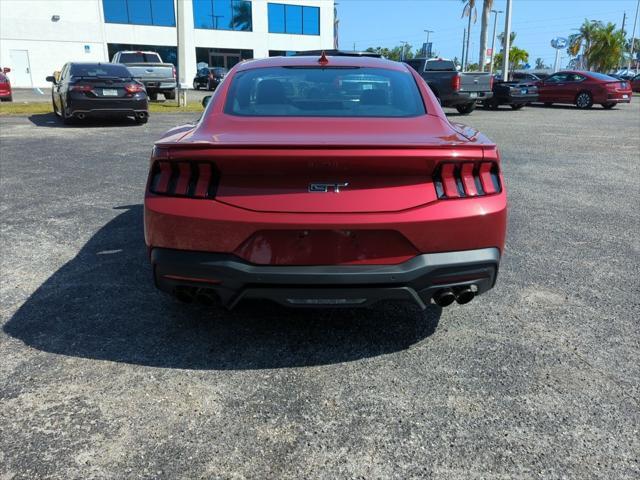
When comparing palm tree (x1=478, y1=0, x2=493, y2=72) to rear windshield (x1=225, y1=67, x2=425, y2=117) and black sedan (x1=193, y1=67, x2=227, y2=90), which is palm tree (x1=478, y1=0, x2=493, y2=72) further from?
rear windshield (x1=225, y1=67, x2=425, y2=117)

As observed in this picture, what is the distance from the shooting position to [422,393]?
2.75 metres

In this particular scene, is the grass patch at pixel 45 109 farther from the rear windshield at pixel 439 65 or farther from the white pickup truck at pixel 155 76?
the rear windshield at pixel 439 65

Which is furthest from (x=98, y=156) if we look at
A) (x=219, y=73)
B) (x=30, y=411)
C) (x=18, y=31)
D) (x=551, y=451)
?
(x=18, y=31)

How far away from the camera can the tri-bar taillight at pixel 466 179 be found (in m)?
2.84

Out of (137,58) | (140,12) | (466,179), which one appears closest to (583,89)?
(137,58)

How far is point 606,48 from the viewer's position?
76500 mm

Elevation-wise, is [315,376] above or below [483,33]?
below

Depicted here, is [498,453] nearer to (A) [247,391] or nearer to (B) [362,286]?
(B) [362,286]

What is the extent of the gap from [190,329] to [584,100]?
23113 millimetres

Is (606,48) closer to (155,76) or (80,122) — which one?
(155,76)

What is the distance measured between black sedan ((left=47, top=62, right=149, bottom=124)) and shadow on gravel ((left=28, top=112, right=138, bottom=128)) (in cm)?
30

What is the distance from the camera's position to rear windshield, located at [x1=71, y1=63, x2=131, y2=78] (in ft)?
44.3

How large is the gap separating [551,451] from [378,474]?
739 mm

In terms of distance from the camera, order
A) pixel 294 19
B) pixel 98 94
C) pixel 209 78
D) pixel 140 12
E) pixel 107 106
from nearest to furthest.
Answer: pixel 98 94 < pixel 107 106 < pixel 209 78 < pixel 140 12 < pixel 294 19
